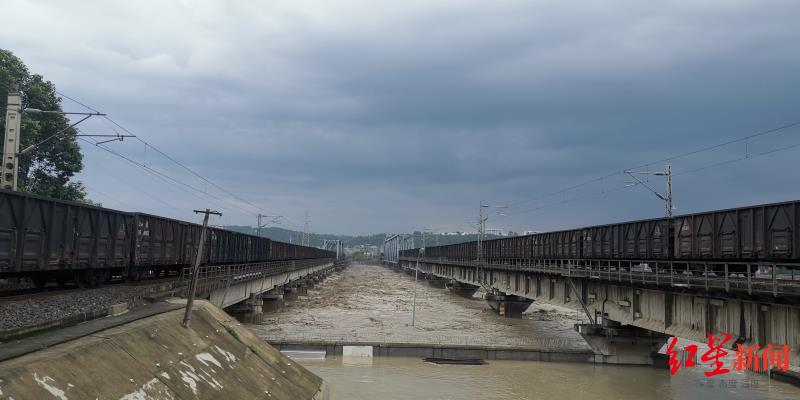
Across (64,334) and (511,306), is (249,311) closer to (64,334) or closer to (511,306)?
(511,306)

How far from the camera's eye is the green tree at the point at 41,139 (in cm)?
5275

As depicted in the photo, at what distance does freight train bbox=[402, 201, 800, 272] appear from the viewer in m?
23.6

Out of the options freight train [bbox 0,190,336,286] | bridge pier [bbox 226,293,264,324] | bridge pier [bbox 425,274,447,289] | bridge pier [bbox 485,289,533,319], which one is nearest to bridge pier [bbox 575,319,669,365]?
bridge pier [bbox 485,289,533,319]

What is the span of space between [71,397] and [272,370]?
33.6ft

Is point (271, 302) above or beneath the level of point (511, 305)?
beneath

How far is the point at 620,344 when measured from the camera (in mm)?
36344

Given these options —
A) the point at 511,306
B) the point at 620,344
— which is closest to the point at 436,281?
the point at 511,306

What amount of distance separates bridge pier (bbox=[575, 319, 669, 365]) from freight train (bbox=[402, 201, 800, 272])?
4.90 meters

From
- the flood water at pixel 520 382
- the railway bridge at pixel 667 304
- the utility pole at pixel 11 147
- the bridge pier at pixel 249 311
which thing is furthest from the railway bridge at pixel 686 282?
the utility pole at pixel 11 147

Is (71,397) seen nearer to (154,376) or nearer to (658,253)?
(154,376)

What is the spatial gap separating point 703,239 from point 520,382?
505 inches

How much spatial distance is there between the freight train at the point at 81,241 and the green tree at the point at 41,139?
2358 centimetres

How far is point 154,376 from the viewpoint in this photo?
44.9 feet

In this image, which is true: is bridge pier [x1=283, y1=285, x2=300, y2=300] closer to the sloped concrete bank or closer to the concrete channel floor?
the sloped concrete bank
